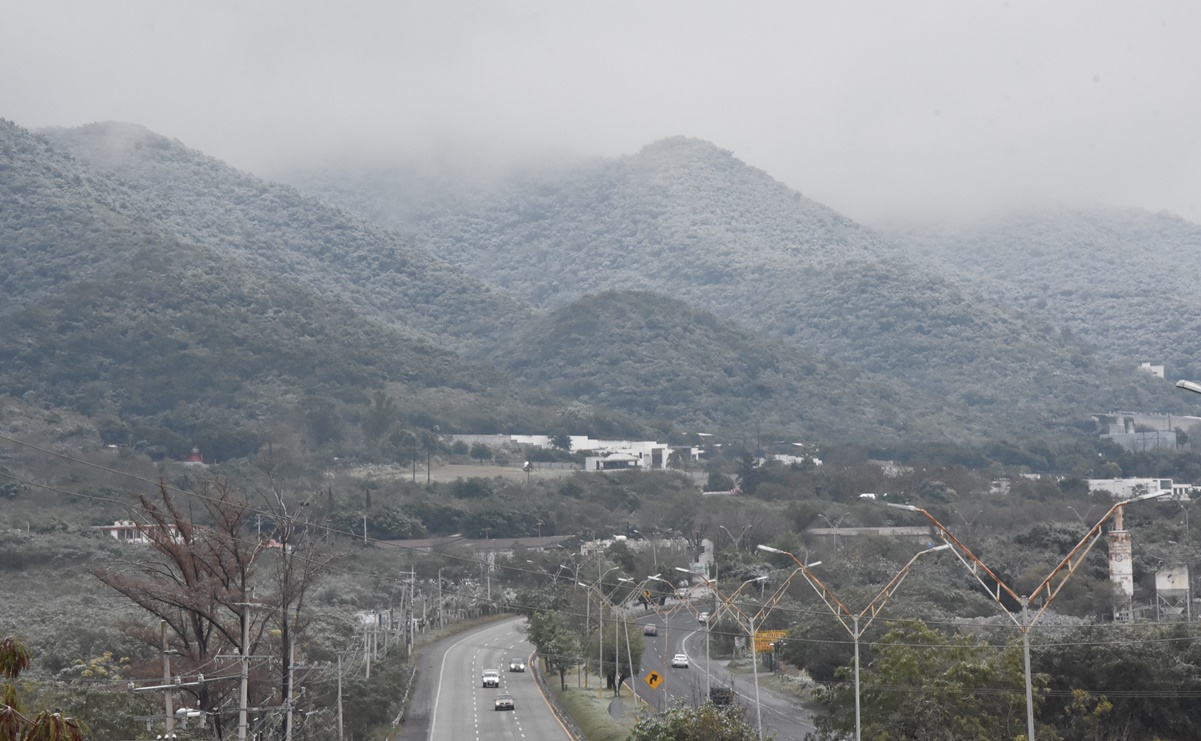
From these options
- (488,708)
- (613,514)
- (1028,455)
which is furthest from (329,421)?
(488,708)

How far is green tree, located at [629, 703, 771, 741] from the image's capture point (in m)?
41.2

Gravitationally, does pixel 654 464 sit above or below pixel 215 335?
below

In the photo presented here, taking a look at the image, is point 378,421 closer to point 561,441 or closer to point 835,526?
point 561,441

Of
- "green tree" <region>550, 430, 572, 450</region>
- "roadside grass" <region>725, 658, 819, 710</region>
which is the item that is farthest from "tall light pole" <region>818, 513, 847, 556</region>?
"green tree" <region>550, 430, 572, 450</region>

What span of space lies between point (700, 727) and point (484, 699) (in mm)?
22472

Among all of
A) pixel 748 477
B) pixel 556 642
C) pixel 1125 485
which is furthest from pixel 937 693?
pixel 1125 485

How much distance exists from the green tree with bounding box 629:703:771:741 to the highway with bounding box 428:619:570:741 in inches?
380

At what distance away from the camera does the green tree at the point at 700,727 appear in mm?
41219

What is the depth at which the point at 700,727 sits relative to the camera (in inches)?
1625

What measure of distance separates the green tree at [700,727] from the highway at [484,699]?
9657mm

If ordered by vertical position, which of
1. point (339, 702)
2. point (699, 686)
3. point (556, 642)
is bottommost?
point (699, 686)

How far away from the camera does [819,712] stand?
58406mm

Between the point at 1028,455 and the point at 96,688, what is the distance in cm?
14511

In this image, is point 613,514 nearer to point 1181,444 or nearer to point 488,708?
point 488,708
